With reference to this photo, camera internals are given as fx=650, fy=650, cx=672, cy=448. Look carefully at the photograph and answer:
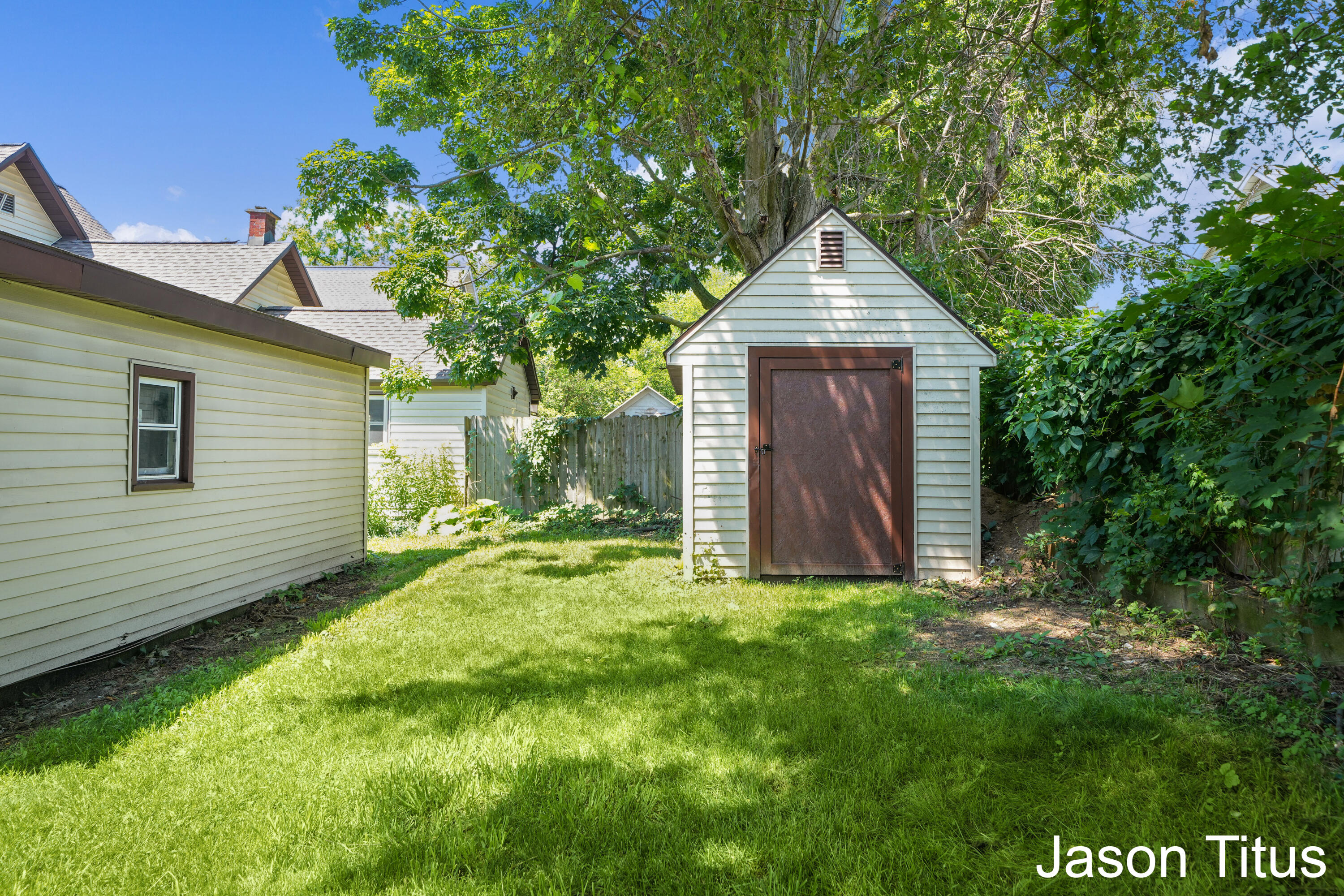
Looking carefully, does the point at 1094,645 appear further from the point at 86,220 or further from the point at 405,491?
the point at 86,220

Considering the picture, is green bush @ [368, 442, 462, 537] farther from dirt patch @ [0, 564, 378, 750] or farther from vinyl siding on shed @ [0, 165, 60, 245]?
vinyl siding on shed @ [0, 165, 60, 245]

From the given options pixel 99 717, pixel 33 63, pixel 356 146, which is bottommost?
pixel 99 717

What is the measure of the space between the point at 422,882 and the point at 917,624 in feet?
12.9

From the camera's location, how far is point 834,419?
21.6ft

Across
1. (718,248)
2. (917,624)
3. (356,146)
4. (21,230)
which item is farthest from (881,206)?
(21,230)

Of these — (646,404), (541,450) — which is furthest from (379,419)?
(646,404)

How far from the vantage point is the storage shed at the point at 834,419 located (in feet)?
21.4

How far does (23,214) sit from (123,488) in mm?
14083

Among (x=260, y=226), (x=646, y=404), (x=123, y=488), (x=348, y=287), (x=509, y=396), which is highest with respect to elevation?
(x=260, y=226)

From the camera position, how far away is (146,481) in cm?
506

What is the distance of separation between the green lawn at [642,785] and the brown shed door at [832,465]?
236 centimetres

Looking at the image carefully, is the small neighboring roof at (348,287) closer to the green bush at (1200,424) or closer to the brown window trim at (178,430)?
the brown window trim at (178,430)

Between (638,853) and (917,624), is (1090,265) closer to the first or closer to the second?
(917,624)

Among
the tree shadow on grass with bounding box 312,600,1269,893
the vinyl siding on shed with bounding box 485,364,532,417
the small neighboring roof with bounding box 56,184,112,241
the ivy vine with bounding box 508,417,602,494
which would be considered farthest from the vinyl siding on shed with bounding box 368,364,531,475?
the tree shadow on grass with bounding box 312,600,1269,893
